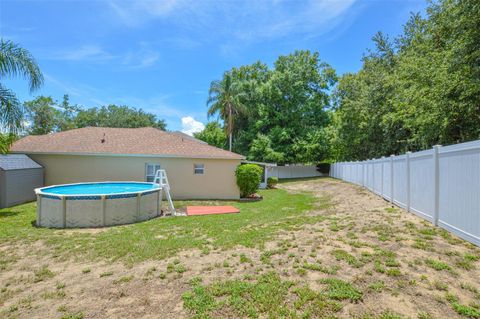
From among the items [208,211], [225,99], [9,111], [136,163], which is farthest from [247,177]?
[225,99]

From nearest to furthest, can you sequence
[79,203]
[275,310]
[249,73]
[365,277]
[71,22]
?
[275,310]
[365,277]
[79,203]
[71,22]
[249,73]

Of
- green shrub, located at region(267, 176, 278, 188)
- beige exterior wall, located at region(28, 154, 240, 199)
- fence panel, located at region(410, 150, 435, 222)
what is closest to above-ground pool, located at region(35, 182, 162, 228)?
beige exterior wall, located at region(28, 154, 240, 199)

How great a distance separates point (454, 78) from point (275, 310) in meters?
12.1

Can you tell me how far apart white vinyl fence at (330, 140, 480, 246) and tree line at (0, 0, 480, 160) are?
498 centimetres

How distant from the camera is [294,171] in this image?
3322cm

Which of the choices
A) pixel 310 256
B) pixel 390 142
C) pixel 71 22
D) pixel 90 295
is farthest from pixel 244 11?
pixel 390 142

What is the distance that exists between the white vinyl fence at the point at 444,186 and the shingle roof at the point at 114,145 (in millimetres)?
9443

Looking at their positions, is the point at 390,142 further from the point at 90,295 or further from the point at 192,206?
the point at 90,295

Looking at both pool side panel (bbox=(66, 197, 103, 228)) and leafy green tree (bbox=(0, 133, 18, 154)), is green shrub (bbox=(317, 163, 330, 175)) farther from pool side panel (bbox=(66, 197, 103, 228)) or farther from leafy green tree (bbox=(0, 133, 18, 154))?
leafy green tree (bbox=(0, 133, 18, 154))

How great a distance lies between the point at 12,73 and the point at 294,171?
28.5 m

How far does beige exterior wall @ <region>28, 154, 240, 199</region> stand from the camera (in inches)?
591

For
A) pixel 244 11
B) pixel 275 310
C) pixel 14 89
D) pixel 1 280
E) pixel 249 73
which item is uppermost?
pixel 249 73

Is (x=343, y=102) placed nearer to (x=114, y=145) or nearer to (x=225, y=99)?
(x=225, y=99)

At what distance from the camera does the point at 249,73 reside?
34812 mm
